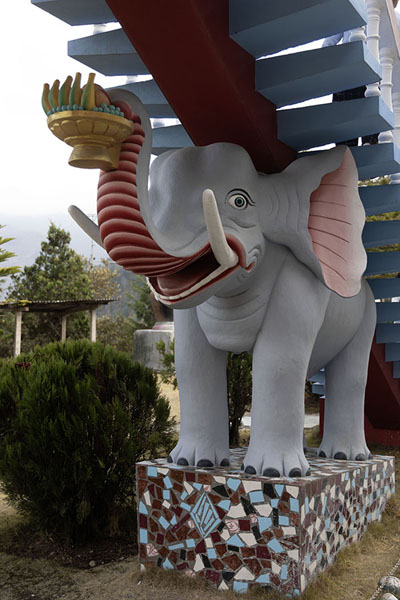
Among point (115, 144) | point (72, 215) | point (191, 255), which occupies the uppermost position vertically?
point (115, 144)

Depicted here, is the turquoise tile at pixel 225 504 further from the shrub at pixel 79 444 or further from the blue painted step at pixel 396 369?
the blue painted step at pixel 396 369

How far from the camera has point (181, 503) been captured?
2852mm

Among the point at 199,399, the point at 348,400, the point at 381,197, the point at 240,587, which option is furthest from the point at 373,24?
the point at 240,587

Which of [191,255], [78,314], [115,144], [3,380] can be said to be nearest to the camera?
[115,144]

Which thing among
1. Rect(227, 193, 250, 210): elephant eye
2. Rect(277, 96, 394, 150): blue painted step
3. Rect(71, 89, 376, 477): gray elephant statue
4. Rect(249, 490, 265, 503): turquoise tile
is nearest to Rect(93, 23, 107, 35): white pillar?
Rect(71, 89, 376, 477): gray elephant statue

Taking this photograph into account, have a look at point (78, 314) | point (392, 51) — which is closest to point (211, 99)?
point (392, 51)

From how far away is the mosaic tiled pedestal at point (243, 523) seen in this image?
2561 millimetres

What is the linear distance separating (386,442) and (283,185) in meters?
3.47

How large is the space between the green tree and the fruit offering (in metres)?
17.2

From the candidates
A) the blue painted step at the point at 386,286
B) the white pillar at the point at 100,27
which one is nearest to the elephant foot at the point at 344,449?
the blue painted step at the point at 386,286

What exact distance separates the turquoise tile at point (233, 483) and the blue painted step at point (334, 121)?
5.47 ft

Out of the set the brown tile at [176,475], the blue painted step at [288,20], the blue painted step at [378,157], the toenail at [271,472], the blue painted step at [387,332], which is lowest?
the brown tile at [176,475]

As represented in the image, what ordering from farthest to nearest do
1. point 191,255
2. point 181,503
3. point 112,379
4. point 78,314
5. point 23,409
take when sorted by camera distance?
point 78,314
point 112,379
point 23,409
point 181,503
point 191,255

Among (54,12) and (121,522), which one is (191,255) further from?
(121,522)
